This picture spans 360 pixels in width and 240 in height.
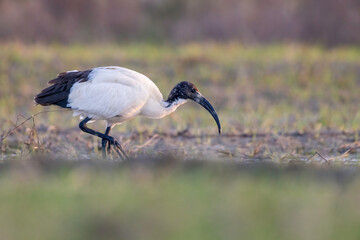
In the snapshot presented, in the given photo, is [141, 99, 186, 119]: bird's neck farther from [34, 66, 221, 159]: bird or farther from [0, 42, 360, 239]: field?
[0, 42, 360, 239]: field

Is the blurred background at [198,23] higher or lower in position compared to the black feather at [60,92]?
higher

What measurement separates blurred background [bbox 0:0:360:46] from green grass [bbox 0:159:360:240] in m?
10.1

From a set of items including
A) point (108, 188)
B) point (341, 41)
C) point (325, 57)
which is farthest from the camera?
point (341, 41)

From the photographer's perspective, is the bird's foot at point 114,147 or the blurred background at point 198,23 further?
the blurred background at point 198,23

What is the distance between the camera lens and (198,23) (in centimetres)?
1562

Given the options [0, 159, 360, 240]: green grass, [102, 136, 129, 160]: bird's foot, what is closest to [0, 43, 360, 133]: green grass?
[102, 136, 129, 160]: bird's foot

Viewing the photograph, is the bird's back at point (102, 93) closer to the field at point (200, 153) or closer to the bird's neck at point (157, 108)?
the bird's neck at point (157, 108)

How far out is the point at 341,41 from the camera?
14.6m

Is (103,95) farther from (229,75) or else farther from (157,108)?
(229,75)

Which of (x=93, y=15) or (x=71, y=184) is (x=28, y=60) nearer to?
(x=93, y=15)

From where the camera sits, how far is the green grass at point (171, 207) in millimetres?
3271

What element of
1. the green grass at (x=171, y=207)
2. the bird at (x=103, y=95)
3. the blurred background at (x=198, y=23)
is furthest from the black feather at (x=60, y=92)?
the blurred background at (x=198, y=23)

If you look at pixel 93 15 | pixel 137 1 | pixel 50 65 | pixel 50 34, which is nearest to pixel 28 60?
pixel 50 65

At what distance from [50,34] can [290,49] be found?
15.8 ft
